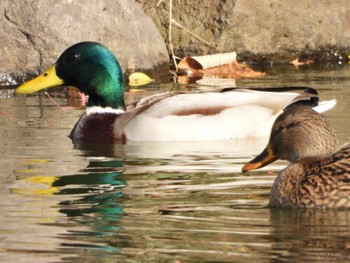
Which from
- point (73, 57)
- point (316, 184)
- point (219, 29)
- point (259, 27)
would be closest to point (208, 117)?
point (73, 57)

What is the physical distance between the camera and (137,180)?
869 centimetres

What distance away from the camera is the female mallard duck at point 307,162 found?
24.0ft

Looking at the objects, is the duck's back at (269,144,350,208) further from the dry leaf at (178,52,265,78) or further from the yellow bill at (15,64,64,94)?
the dry leaf at (178,52,265,78)

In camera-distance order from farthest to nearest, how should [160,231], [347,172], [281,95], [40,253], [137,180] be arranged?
[281,95]
[137,180]
[347,172]
[160,231]
[40,253]

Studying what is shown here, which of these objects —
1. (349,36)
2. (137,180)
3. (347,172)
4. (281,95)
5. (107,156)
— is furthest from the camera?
(349,36)

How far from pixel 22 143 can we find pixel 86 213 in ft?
10.8

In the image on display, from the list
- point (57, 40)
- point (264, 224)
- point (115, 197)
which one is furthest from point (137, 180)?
point (57, 40)

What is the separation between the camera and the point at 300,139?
7645mm

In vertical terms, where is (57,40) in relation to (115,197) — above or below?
above

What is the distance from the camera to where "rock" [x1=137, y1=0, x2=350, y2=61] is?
16.7 metres

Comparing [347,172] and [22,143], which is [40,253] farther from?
[22,143]

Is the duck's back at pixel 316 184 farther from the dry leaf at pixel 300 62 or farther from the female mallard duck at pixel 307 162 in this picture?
the dry leaf at pixel 300 62

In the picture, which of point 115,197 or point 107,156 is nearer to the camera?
point 115,197

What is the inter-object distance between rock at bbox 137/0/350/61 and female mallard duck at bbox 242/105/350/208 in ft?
29.1
